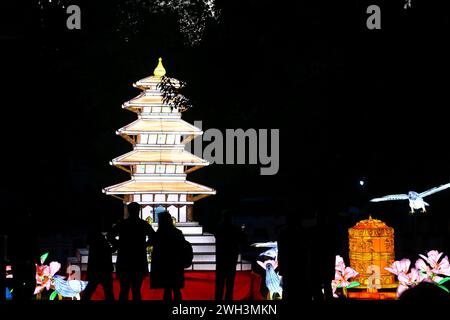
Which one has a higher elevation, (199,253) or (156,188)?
(156,188)

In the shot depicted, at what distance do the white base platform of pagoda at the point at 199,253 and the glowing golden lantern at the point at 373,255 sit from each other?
2.82 m

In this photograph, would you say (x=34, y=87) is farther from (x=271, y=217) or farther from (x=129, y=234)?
(x=129, y=234)

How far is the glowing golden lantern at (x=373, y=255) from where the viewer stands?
16.7 meters

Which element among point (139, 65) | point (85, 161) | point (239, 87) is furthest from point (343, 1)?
point (85, 161)

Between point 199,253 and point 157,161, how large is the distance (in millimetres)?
2876

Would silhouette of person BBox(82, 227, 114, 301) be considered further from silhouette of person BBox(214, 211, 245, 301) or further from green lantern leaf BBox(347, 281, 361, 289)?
green lantern leaf BBox(347, 281, 361, 289)

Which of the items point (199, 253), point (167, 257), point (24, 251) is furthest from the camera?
point (199, 253)

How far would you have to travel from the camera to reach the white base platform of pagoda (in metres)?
18.6

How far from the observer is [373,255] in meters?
16.8

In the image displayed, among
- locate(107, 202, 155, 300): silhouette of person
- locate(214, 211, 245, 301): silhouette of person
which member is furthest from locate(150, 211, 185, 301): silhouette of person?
locate(214, 211, 245, 301): silhouette of person

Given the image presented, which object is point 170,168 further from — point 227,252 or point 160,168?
point 227,252

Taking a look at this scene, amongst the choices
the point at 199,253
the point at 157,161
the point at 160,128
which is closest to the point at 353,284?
the point at 199,253
